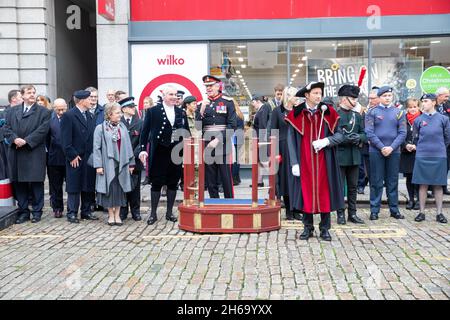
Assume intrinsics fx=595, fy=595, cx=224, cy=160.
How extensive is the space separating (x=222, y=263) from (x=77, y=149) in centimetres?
355

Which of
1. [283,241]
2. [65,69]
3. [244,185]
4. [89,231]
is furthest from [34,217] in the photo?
[65,69]

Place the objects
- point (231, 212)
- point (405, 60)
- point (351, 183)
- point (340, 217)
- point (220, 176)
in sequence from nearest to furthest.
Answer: point (231, 212), point (340, 217), point (351, 183), point (220, 176), point (405, 60)

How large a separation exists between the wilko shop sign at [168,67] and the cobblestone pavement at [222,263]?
5.43 meters

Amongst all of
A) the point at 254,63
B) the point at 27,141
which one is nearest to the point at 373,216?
the point at 27,141

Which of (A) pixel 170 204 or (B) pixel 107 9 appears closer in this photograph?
(A) pixel 170 204

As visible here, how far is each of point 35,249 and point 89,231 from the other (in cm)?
117

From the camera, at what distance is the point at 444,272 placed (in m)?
5.93

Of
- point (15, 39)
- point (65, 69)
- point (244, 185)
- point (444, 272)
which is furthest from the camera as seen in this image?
point (65, 69)

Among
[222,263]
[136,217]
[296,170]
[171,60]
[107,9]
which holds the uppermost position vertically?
[107,9]

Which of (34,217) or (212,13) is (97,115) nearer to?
(34,217)

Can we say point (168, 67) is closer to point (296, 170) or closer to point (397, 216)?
point (397, 216)

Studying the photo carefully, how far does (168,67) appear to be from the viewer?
43.9 ft

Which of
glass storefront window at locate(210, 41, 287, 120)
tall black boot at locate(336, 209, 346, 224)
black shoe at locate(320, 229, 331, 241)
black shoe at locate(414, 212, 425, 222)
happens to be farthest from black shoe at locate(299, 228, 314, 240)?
glass storefront window at locate(210, 41, 287, 120)
